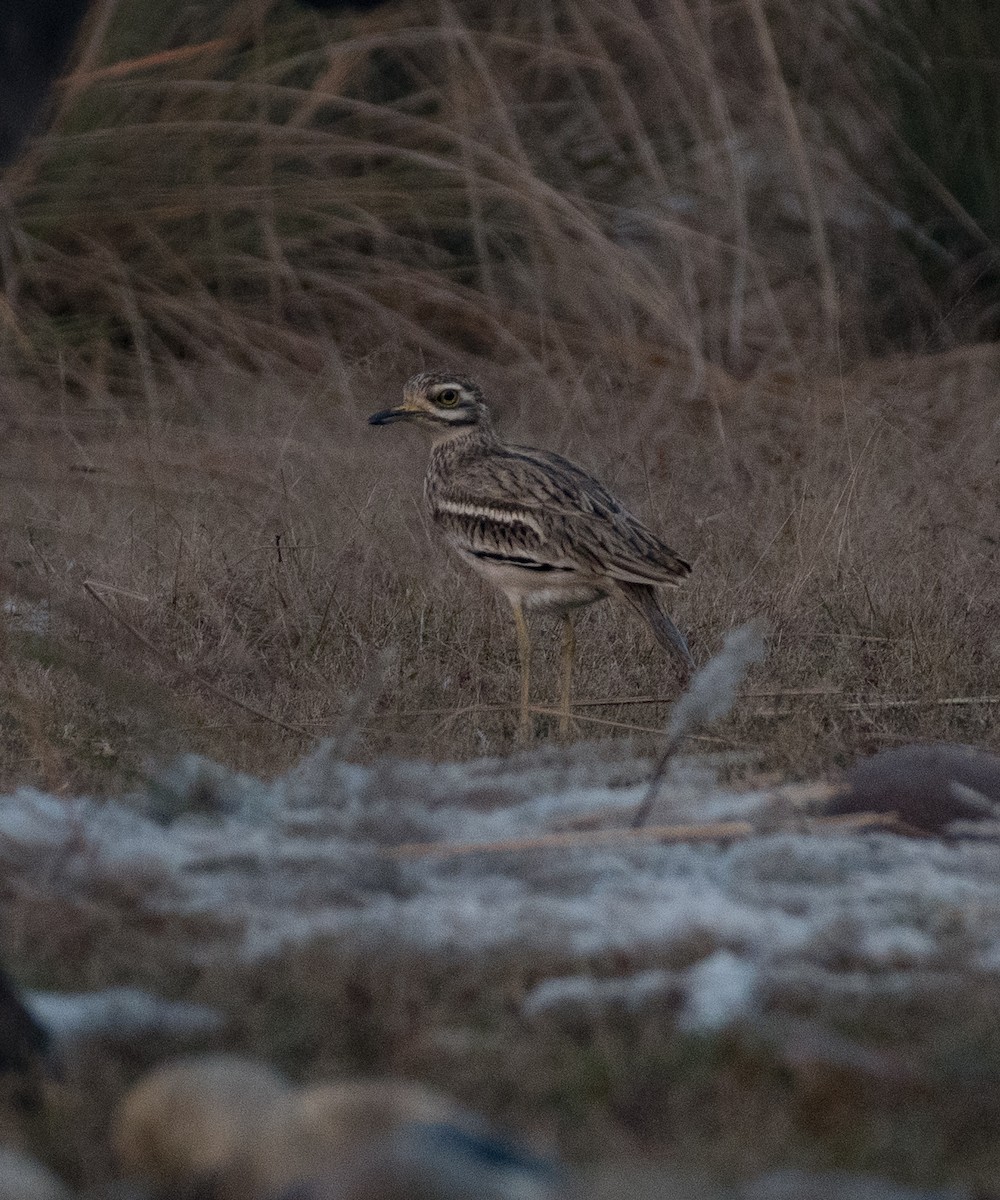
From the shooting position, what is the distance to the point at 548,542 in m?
4.54

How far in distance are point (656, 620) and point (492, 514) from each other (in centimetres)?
49

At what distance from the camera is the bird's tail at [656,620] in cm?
450

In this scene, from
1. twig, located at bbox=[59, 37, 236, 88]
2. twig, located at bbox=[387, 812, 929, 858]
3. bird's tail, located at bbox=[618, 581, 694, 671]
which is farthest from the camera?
twig, located at bbox=[59, 37, 236, 88]

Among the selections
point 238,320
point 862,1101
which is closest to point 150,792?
point 862,1101

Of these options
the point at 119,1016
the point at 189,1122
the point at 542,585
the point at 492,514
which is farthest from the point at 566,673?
the point at 189,1122

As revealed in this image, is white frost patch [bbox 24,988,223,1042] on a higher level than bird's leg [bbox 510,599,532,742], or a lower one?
higher

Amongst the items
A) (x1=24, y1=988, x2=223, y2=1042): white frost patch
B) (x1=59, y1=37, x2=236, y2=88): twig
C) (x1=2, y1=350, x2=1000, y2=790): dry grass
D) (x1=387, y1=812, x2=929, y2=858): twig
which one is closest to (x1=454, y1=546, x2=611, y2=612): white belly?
(x1=2, y1=350, x2=1000, y2=790): dry grass

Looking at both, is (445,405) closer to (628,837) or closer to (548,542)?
(548,542)

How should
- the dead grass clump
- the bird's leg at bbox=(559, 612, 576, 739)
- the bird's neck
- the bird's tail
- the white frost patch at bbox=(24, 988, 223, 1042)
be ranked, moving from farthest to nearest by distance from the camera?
the bird's neck → the bird's tail → the bird's leg at bbox=(559, 612, 576, 739) → the white frost patch at bbox=(24, 988, 223, 1042) → the dead grass clump

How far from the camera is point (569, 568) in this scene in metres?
4.54

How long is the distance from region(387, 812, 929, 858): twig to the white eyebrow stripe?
1.65 meters

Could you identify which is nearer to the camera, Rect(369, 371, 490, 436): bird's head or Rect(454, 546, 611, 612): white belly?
Rect(454, 546, 611, 612): white belly

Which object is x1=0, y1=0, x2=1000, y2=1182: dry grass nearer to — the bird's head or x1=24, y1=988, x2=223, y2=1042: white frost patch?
x1=24, y1=988, x2=223, y2=1042: white frost patch

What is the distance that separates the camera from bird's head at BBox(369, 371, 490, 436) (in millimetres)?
5059
